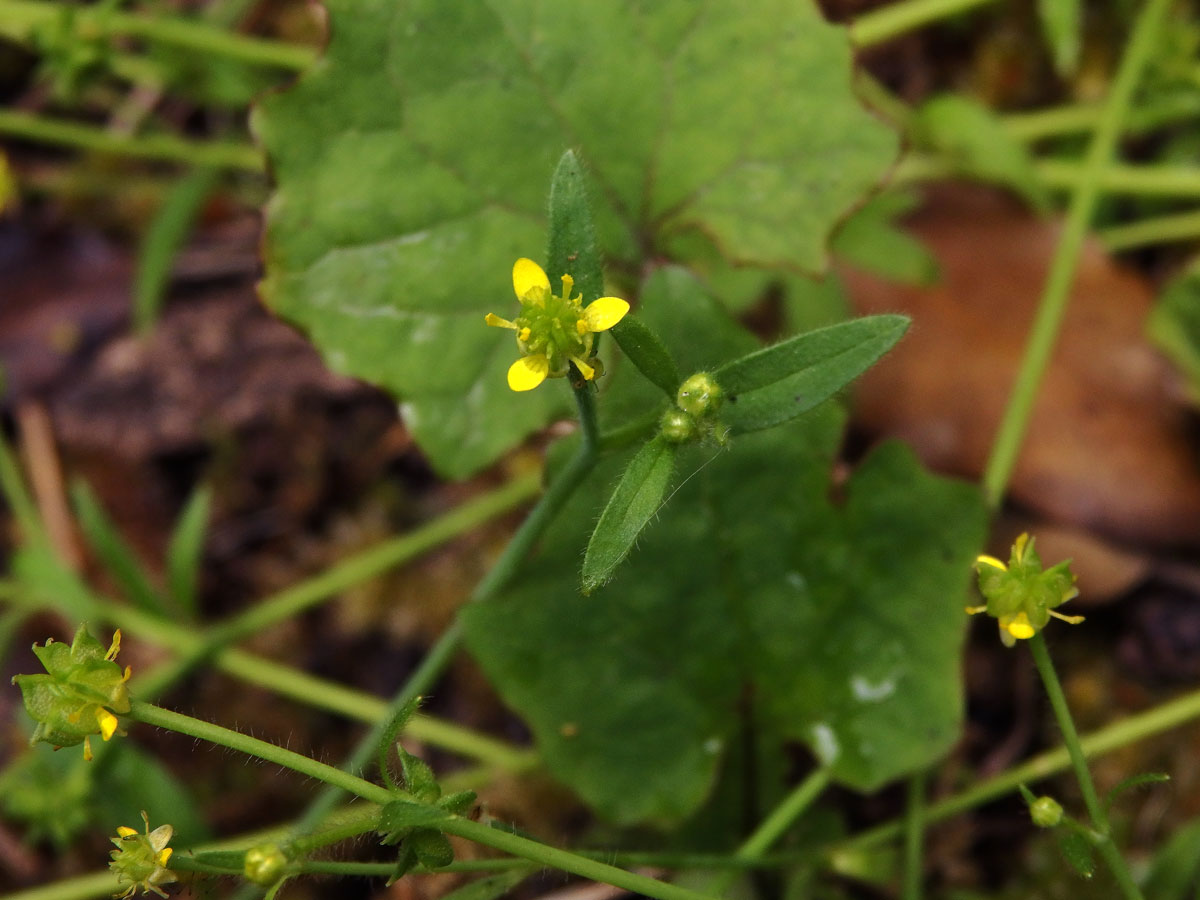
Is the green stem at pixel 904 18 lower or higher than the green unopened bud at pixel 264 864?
higher

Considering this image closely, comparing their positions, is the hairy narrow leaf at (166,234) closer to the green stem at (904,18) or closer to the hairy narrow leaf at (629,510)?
the green stem at (904,18)

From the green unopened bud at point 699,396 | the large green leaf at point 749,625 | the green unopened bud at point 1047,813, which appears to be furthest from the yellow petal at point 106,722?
the green unopened bud at point 1047,813

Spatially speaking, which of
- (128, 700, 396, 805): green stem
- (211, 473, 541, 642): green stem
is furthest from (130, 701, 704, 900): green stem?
(211, 473, 541, 642): green stem

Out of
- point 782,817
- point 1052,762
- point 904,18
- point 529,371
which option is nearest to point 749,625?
point 782,817

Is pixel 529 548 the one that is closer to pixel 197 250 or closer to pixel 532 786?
pixel 532 786

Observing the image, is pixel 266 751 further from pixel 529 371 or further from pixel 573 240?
pixel 573 240

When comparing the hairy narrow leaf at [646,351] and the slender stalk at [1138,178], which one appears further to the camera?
the slender stalk at [1138,178]

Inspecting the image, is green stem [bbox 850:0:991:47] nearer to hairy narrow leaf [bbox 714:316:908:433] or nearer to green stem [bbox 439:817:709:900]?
hairy narrow leaf [bbox 714:316:908:433]
